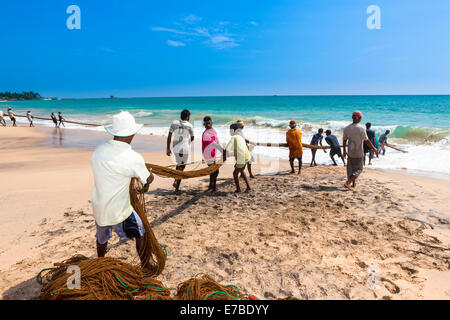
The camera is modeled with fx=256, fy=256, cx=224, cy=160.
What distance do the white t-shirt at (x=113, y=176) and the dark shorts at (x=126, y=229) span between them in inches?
4.2

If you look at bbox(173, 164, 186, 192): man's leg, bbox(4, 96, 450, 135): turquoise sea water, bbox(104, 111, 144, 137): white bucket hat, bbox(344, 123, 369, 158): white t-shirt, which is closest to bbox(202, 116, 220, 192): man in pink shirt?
bbox(173, 164, 186, 192): man's leg

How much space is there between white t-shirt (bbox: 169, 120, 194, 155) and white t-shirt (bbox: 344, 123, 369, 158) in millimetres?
3730

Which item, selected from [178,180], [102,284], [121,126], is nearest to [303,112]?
[178,180]

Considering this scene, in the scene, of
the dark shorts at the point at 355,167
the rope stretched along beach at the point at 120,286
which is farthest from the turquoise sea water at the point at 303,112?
the rope stretched along beach at the point at 120,286

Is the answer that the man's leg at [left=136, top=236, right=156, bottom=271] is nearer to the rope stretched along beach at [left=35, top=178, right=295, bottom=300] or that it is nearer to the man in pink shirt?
the rope stretched along beach at [left=35, top=178, right=295, bottom=300]

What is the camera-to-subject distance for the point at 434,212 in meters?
4.80

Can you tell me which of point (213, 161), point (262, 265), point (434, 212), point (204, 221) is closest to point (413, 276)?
point (262, 265)

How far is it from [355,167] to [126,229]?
18.0 feet

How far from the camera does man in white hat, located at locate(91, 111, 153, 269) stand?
2.45 meters

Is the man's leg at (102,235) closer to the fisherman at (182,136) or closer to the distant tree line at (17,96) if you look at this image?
the fisherman at (182,136)

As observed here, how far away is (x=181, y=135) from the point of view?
566 centimetres
